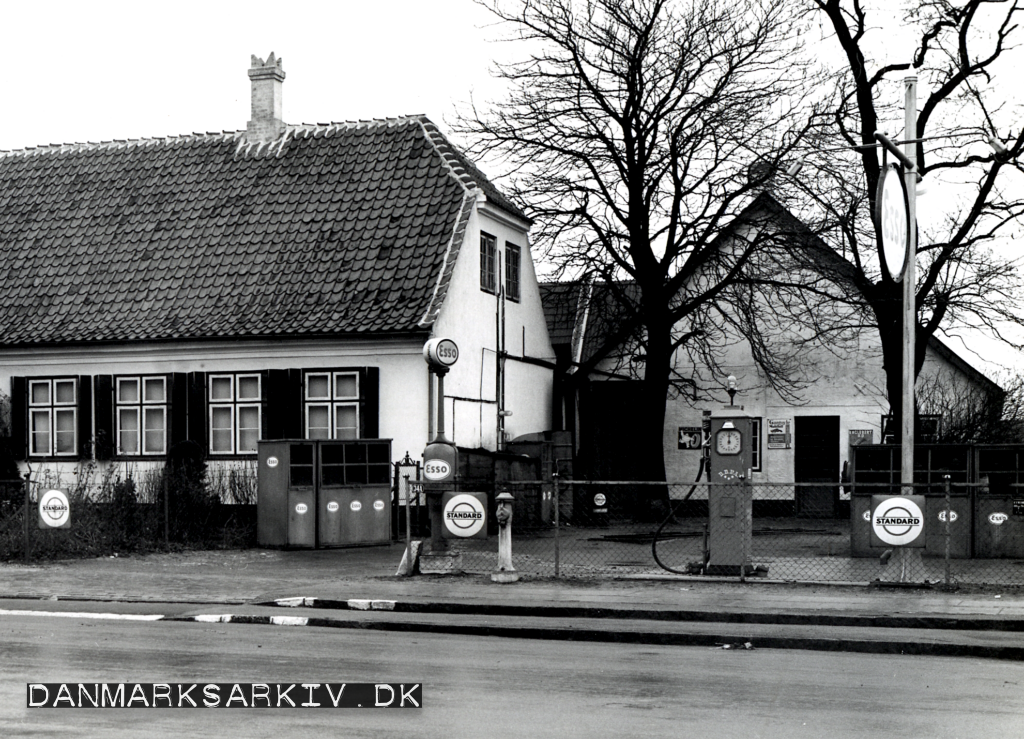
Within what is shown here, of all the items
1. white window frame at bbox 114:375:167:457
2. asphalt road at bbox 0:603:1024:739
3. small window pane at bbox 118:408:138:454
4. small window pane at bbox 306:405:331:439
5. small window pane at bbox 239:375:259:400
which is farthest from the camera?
small window pane at bbox 118:408:138:454

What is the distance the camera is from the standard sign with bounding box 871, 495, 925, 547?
56.9 feet

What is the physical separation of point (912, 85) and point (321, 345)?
14.0 meters

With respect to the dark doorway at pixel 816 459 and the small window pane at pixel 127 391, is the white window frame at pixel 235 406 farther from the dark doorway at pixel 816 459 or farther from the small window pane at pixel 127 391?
the dark doorway at pixel 816 459

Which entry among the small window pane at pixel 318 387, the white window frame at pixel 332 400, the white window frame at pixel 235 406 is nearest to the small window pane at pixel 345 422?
the white window frame at pixel 332 400

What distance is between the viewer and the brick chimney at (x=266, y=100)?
1302 inches

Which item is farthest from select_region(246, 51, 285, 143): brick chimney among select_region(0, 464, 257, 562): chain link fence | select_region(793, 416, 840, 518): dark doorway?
select_region(793, 416, 840, 518): dark doorway

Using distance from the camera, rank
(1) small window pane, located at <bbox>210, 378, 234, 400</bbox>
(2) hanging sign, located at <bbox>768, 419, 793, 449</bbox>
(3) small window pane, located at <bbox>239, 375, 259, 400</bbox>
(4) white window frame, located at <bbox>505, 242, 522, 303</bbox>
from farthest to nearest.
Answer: (2) hanging sign, located at <bbox>768, 419, 793, 449</bbox>
(4) white window frame, located at <bbox>505, 242, 522, 303</bbox>
(1) small window pane, located at <bbox>210, 378, 234, 400</bbox>
(3) small window pane, located at <bbox>239, 375, 259, 400</bbox>

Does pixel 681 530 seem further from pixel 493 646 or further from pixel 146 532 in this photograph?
pixel 493 646

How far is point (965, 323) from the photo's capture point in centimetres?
3431

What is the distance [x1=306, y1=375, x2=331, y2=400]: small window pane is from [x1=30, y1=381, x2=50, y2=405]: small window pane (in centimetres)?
611

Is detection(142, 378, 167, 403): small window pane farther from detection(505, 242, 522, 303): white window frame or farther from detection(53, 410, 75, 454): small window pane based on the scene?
detection(505, 242, 522, 303): white window frame

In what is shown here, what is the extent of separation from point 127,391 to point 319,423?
4492 mm

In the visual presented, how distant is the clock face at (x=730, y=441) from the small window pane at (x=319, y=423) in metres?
11.6

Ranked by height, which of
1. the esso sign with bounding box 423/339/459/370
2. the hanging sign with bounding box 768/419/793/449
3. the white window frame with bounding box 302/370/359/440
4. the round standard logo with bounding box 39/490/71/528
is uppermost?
the esso sign with bounding box 423/339/459/370
